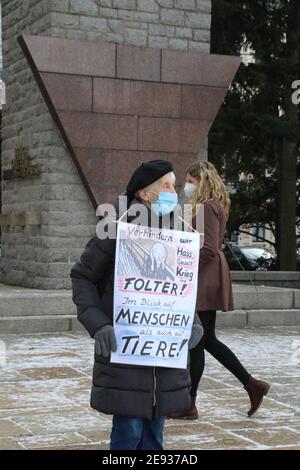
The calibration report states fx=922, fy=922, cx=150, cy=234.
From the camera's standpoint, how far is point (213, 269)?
662cm

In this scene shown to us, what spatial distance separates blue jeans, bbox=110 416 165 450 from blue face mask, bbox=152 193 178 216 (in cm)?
93

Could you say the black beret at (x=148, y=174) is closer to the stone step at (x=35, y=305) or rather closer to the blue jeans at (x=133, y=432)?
the blue jeans at (x=133, y=432)

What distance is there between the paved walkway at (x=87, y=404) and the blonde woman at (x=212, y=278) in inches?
11.0

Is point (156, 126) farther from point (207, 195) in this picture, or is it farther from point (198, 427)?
point (198, 427)

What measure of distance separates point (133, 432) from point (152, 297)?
0.60 m

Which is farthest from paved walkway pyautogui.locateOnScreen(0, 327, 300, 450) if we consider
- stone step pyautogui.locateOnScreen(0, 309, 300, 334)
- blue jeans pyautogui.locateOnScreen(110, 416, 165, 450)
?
blue jeans pyautogui.locateOnScreen(110, 416, 165, 450)

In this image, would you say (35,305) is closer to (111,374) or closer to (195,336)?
(195,336)

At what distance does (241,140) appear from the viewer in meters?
20.8

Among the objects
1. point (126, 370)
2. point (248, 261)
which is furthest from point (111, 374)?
point (248, 261)

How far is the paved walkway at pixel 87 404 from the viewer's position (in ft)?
18.9

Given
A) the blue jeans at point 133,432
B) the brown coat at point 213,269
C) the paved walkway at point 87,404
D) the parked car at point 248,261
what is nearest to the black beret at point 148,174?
the blue jeans at point 133,432

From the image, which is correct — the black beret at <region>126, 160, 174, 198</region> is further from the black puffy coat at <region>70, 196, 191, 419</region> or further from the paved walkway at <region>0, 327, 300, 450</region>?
the paved walkway at <region>0, 327, 300, 450</region>

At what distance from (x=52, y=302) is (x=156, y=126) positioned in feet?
11.7

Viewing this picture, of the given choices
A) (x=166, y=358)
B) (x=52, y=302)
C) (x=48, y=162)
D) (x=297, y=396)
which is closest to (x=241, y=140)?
(x=48, y=162)
